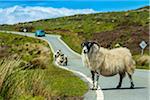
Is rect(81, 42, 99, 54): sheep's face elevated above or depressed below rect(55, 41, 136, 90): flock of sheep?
above

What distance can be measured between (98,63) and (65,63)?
2260 centimetres

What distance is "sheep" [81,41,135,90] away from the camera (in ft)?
66.7

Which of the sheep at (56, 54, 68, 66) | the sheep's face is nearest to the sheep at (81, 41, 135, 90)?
the sheep's face

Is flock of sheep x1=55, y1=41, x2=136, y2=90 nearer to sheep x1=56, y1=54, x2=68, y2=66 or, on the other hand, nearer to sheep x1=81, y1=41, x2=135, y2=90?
sheep x1=81, y1=41, x2=135, y2=90

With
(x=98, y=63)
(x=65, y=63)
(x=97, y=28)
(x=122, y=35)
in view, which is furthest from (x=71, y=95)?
(x=97, y=28)

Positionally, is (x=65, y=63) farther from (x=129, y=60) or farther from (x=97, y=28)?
(x=97, y=28)

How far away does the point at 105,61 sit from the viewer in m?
20.4

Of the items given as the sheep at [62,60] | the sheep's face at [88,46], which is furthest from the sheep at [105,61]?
the sheep at [62,60]

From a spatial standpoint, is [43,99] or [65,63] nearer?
[43,99]

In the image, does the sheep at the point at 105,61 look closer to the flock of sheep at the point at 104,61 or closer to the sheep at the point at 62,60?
the flock of sheep at the point at 104,61

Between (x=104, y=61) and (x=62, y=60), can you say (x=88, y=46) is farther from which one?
(x=62, y=60)

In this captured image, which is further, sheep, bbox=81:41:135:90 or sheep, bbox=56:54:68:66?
sheep, bbox=56:54:68:66

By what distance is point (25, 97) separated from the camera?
12.8 m

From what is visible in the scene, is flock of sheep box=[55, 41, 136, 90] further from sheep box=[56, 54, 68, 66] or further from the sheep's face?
sheep box=[56, 54, 68, 66]
